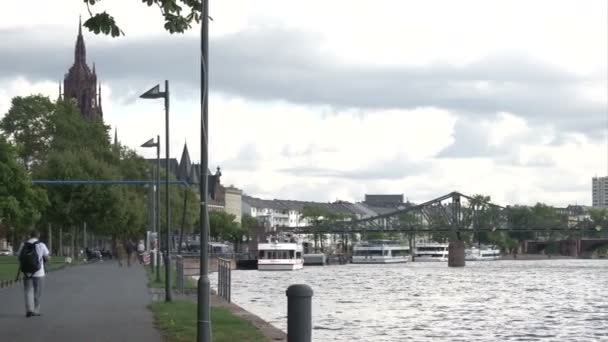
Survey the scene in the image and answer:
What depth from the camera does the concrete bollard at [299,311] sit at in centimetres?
1227

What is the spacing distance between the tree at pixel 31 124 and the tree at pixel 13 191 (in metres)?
36.7

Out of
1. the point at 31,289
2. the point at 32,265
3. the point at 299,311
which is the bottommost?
the point at 31,289

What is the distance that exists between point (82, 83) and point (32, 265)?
164m

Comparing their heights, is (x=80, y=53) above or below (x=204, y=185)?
above

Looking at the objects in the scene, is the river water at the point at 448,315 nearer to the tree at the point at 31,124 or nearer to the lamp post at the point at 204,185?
the lamp post at the point at 204,185

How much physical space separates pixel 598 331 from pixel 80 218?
194ft

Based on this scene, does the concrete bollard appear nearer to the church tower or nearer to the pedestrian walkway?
the pedestrian walkway

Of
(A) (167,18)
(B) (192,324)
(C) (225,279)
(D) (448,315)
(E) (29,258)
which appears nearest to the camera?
(A) (167,18)

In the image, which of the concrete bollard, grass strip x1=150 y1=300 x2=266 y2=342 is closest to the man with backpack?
grass strip x1=150 y1=300 x2=266 y2=342

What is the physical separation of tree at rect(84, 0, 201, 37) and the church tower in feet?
549

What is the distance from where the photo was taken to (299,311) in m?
12.3

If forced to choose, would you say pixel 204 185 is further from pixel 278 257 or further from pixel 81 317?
pixel 278 257

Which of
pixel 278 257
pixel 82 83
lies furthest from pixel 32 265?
pixel 82 83

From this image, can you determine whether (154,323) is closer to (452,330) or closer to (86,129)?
(452,330)
